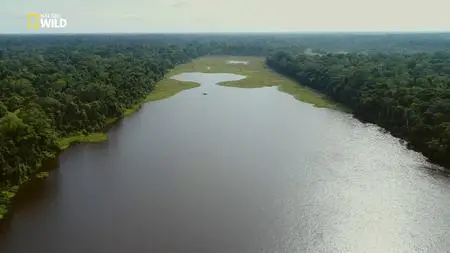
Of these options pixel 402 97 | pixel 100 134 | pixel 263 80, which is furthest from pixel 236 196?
pixel 263 80

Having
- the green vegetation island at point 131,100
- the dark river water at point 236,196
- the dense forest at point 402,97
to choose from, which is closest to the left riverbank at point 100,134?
the green vegetation island at point 131,100

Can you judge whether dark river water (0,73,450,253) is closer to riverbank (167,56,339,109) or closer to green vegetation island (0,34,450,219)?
green vegetation island (0,34,450,219)

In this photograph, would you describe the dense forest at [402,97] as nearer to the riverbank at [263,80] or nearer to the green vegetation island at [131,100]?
the green vegetation island at [131,100]

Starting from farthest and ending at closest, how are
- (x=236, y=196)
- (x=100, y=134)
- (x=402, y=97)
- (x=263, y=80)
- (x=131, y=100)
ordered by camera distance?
(x=263, y=80), (x=131, y=100), (x=402, y=97), (x=100, y=134), (x=236, y=196)

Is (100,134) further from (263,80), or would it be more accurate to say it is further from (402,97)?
(263,80)

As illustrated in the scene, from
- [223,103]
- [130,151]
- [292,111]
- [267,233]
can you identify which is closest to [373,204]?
[267,233]
